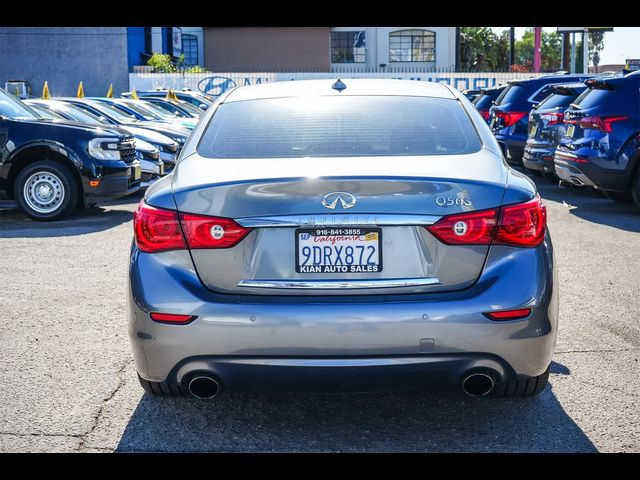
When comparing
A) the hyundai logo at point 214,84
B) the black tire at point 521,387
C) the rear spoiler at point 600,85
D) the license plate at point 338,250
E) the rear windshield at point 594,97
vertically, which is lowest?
the black tire at point 521,387

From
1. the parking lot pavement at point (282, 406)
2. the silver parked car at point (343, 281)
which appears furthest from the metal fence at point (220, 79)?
the silver parked car at point (343, 281)

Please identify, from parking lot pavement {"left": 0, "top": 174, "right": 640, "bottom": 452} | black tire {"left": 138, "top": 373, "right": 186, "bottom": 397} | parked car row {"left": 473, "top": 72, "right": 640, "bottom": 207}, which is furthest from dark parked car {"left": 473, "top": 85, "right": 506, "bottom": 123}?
black tire {"left": 138, "top": 373, "right": 186, "bottom": 397}

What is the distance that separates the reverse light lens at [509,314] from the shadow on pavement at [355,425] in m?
0.61

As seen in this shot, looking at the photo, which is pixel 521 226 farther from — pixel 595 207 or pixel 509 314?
pixel 595 207

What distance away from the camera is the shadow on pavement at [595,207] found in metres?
10.6

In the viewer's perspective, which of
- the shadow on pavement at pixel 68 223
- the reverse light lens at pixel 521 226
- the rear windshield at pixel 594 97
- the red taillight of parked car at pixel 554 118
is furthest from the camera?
the red taillight of parked car at pixel 554 118

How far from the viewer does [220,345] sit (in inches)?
141

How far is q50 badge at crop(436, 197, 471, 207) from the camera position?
3600 mm

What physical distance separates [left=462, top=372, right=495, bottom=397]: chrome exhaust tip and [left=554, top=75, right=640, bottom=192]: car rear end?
7.71 m

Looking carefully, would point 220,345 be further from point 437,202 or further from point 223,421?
point 437,202

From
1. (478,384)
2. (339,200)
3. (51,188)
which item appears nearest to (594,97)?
(51,188)

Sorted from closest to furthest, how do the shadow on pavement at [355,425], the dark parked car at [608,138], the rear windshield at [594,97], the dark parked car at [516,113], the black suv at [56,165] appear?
1. the shadow on pavement at [355,425]
2. the dark parked car at [608,138]
3. the black suv at [56,165]
4. the rear windshield at [594,97]
5. the dark parked car at [516,113]

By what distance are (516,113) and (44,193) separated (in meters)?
8.37

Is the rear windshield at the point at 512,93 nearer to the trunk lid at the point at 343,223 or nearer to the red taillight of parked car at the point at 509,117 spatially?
the red taillight of parked car at the point at 509,117
